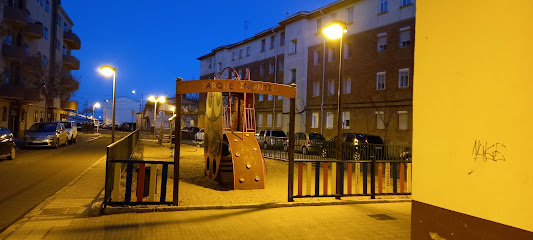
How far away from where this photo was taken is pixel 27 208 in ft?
25.3

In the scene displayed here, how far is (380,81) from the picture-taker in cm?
3041

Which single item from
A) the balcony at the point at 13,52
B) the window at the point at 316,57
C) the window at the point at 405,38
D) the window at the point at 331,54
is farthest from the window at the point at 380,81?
the balcony at the point at 13,52

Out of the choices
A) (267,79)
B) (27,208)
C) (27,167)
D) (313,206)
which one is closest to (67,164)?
(27,167)

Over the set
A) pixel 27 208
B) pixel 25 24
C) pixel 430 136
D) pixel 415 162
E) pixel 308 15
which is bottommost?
pixel 27 208

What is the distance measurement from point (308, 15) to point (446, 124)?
3605 centimetres

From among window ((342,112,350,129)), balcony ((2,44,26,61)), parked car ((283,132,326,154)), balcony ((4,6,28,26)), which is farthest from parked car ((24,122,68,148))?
window ((342,112,350,129))

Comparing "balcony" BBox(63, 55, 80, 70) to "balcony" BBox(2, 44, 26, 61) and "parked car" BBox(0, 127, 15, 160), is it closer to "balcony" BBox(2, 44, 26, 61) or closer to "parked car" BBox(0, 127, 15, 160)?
"balcony" BBox(2, 44, 26, 61)

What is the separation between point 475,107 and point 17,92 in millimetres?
37466

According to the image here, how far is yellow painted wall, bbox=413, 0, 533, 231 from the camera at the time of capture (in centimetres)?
245

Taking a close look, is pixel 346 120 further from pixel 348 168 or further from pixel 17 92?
pixel 17 92

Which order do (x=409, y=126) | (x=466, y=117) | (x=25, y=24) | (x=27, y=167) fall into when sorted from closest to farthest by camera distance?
(x=466, y=117)
(x=27, y=167)
(x=409, y=126)
(x=25, y=24)

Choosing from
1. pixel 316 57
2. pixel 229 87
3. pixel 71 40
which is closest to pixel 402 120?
pixel 316 57

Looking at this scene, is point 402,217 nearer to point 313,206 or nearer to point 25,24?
point 313,206

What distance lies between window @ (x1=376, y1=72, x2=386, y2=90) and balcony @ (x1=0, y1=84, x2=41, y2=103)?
3013cm
